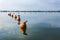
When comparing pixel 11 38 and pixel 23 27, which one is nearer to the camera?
pixel 11 38

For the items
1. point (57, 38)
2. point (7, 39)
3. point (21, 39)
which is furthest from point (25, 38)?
point (57, 38)

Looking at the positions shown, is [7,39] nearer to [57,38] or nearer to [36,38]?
[36,38]

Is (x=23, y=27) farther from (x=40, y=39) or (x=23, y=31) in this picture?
(x=40, y=39)

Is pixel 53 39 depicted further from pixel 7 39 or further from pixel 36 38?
pixel 7 39

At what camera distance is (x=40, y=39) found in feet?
34.1

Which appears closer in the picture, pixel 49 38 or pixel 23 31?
pixel 49 38

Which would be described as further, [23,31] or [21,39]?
[23,31]

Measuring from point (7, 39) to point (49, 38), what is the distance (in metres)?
2.23

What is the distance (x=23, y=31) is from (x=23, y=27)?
30 cm

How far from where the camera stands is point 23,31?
12609 millimetres

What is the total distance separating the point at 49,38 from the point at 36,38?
0.70m

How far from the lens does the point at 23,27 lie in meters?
12.8

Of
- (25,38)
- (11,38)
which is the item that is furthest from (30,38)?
(11,38)

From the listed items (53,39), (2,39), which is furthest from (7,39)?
(53,39)
